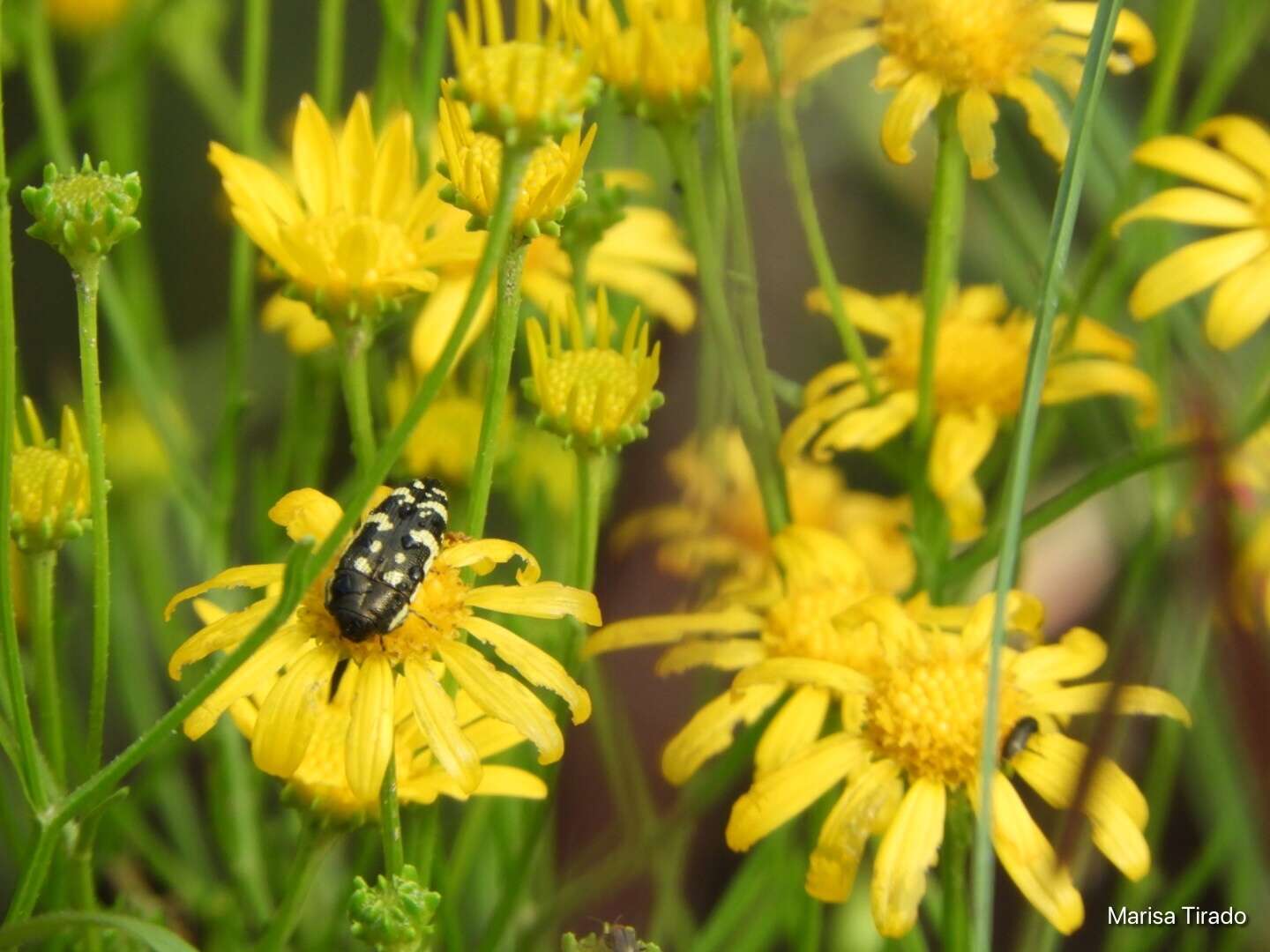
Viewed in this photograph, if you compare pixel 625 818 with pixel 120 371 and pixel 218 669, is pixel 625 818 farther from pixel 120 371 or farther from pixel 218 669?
pixel 120 371

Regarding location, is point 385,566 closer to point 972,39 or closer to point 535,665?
point 535,665

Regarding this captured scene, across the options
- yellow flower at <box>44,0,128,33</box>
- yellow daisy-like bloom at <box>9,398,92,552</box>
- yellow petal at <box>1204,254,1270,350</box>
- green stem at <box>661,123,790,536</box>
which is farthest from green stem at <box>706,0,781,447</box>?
yellow flower at <box>44,0,128,33</box>

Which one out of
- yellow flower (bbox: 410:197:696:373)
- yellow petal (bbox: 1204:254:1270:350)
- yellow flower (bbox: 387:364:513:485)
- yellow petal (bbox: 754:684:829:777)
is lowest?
yellow petal (bbox: 754:684:829:777)

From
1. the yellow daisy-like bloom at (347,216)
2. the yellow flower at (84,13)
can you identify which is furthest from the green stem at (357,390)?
the yellow flower at (84,13)

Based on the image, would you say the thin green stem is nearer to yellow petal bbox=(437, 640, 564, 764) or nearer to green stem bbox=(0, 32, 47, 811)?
yellow petal bbox=(437, 640, 564, 764)

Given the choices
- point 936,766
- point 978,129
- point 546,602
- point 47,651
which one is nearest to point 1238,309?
point 978,129

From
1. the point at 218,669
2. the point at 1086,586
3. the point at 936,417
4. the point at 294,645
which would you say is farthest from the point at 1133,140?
the point at 218,669

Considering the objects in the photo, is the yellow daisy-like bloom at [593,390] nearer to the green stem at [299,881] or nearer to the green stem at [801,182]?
the green stem at [801,182]
